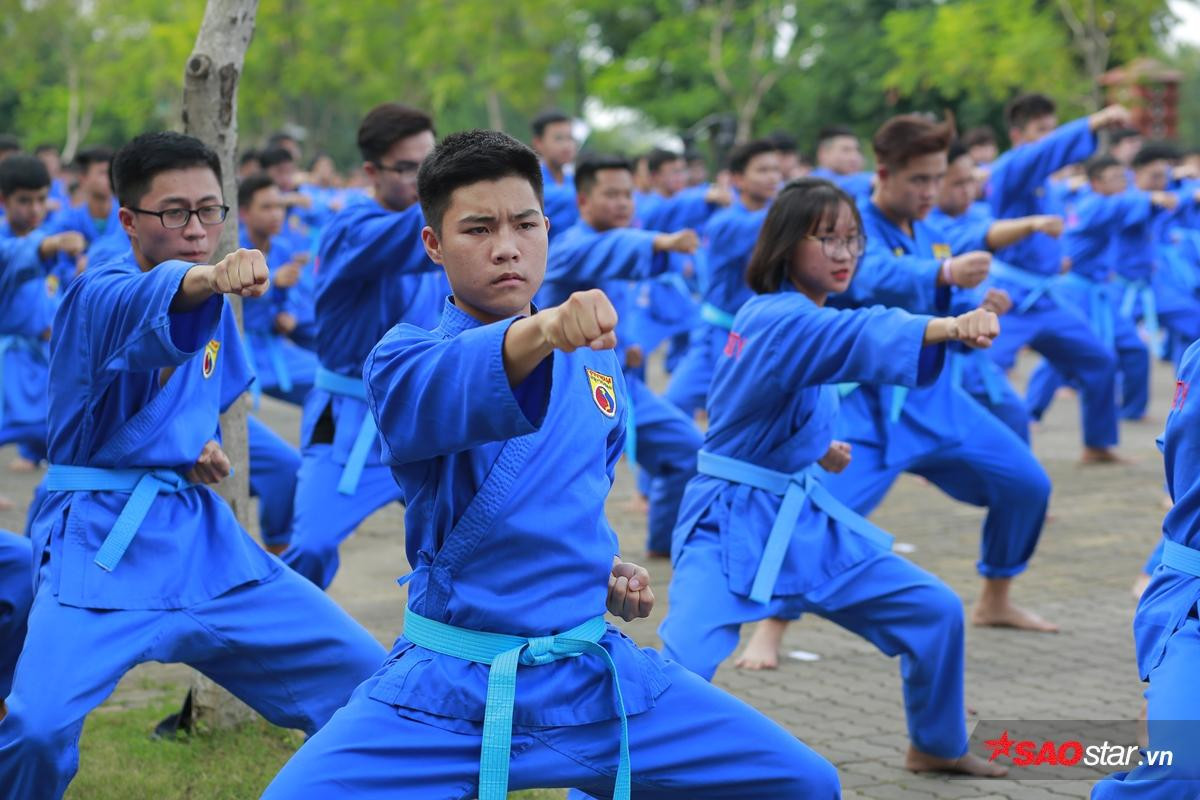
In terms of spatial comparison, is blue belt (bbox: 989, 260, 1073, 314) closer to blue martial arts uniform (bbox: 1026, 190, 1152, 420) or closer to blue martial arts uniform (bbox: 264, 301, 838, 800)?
blue martial arts uniform (bbox: 1026, 190, 1152, 420)

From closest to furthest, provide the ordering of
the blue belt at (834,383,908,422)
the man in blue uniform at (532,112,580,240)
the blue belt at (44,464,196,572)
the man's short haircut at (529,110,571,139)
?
the blue belt at (44,464,196,572)
the blue belt at (834,383,908,422)
the man in blue uniform at (532,112,580,240)
the man's short haircut at (529,110,571,139)

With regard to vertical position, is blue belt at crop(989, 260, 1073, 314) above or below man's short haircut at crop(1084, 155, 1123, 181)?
below

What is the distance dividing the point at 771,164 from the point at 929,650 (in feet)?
17.5

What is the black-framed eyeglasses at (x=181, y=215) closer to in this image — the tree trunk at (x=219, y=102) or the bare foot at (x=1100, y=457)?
the tree trunk at (x=219, y=102)

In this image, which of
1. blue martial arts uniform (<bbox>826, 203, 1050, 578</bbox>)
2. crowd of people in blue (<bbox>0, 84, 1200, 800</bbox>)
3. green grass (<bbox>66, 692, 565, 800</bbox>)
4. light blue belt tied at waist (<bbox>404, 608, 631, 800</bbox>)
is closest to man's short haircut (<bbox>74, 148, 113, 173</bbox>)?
crowd of people in blue (<bbox>0, 84, 1200, 800</bbox>)

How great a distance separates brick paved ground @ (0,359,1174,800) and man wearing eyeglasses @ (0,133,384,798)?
69.3 inches

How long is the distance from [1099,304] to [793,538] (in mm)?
7346

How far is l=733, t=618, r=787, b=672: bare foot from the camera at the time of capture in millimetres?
5996

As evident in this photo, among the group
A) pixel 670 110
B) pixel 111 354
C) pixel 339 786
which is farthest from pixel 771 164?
pixel 670 110

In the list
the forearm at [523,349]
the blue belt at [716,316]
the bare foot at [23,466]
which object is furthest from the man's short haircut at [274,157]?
the forearm at [523,349]

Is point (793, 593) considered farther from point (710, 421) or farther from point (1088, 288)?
point (1088, 288)

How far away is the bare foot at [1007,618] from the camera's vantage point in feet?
21.4

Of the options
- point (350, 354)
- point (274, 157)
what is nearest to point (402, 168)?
point (350, 354)

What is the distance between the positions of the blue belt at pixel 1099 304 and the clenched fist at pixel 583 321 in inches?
359
